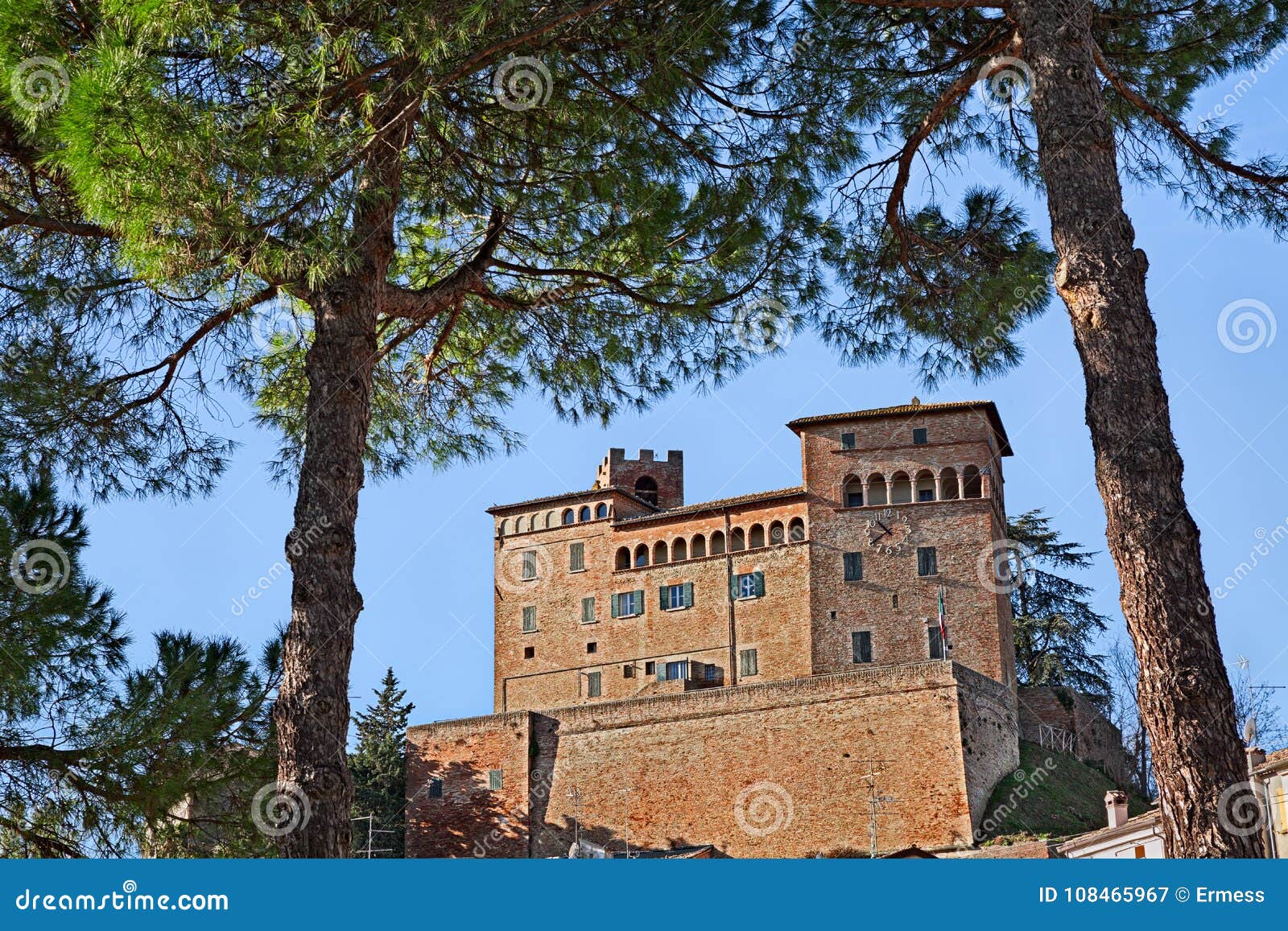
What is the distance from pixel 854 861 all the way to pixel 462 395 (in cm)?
696

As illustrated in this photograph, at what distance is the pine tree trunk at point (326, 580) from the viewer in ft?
21.0

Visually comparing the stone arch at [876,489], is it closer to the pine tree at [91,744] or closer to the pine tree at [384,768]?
the pine tree at [384,768]

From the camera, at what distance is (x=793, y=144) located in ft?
29.2

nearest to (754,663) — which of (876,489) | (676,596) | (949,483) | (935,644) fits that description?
(676,596)

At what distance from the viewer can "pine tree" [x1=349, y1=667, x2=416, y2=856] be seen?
4453cm

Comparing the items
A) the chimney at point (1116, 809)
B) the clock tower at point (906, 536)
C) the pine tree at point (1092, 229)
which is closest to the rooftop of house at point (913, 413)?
the clock tower at point (906, 536)

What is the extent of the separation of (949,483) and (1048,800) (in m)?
11.3

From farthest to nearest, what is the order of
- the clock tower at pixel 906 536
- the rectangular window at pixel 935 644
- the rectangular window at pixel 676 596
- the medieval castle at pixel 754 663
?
1. the rectangular window at pixel 676 596
2. the clock tower at pixel 906 536
3. the rectangular window at pixel 935 644
4. the medieval castle at pixel 754 663

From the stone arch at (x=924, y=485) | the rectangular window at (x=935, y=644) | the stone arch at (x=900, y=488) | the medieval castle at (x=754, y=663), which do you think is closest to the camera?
the medieval castle at (x=754, y=663)

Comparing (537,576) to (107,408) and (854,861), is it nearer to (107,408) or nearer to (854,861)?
(107,408)

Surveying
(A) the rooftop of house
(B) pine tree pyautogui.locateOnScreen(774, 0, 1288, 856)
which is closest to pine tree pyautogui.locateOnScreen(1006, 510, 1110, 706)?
(A) the rooftop of house

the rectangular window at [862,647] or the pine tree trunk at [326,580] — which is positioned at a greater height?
the rectangular window at [862,647]

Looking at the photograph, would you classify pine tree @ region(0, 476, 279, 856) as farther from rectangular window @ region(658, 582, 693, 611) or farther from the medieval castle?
rectangular window @ region(658, 582, 693, 611)

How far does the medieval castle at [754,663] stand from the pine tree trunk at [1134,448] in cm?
2588
